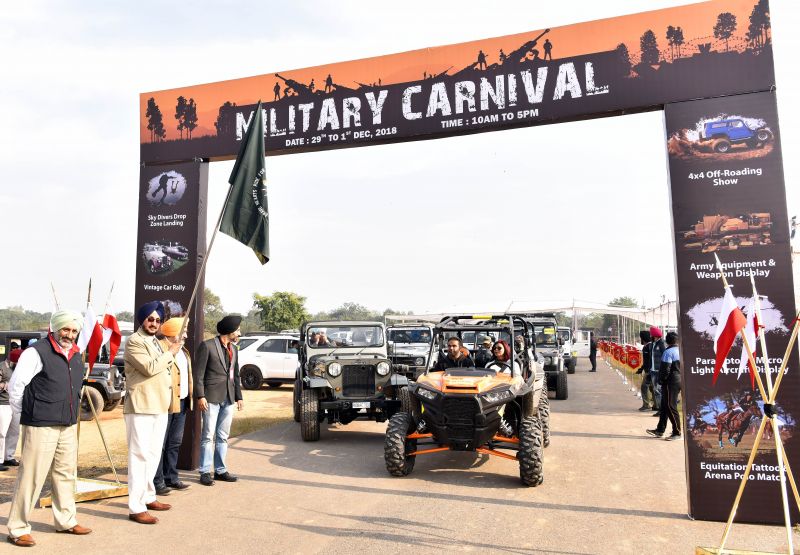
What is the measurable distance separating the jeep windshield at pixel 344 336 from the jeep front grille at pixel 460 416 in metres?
4.28

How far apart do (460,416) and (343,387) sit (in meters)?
3.33

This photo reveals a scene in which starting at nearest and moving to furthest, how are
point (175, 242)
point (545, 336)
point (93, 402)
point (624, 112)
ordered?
point (624, 112) → point (175, 242) → point (93, 402) → point (545, 336)

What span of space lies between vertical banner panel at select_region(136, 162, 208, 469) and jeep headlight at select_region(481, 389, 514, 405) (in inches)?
141

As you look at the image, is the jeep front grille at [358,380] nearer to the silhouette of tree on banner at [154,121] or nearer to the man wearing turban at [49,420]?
the silhouette of tree on banner at [154,121]

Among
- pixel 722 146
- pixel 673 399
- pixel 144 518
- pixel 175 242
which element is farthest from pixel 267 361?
pixel 722 146

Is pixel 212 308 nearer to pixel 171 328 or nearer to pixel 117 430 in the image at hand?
pixel 117 430

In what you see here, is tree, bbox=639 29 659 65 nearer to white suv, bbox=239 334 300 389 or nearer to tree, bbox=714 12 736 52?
tree, bbox=714 12 736 52

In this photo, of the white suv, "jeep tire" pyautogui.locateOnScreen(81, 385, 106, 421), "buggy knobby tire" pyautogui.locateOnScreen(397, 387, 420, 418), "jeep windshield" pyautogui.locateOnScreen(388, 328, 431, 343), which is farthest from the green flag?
"jeep windshield" pyautogui.locateOnScreen(388, 328, 431, 343)

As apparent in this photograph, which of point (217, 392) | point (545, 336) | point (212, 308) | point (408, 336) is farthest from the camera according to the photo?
point (212, 308)

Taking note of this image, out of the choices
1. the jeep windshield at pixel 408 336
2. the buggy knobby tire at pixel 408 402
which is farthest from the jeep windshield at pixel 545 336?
the buggy knobby tire at pixel 408 402

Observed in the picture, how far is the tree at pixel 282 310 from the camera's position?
48000 mm

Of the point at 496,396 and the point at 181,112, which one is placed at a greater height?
the point at 181,112

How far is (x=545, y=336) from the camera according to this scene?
59.0ft

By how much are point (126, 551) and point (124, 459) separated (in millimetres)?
4089
